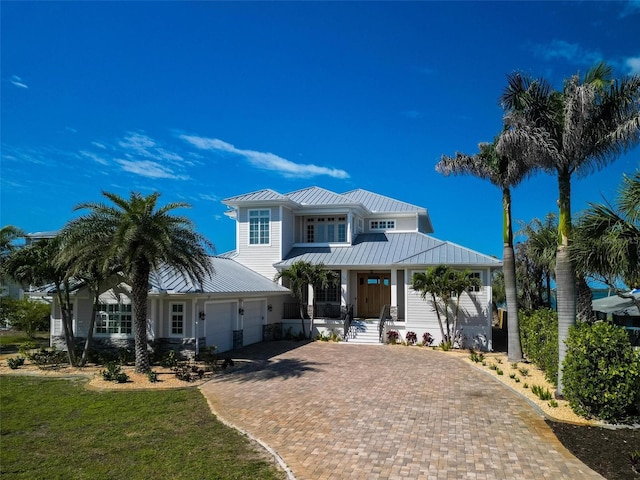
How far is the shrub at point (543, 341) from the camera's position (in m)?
12.2

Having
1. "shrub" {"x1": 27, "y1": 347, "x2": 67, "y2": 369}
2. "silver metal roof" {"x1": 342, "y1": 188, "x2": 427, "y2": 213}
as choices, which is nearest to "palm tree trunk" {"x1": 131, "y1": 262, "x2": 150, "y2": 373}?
"shrub" {"x1": 27, "y1": 347, "x2": 67, "y2": 369}

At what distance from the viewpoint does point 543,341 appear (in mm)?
14273

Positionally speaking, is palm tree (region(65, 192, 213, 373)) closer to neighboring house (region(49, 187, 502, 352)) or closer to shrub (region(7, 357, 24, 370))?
neighboring house (region(49, 187, 502, 352))

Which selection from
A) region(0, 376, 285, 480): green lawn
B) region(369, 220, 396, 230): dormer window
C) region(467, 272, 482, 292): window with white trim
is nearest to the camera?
region(0, 376, 285, 480): green lawn

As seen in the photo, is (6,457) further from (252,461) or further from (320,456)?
(320,456)

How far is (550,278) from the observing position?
78.0 ft

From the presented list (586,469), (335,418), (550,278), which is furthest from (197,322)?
(550,278)

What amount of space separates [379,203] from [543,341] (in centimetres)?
1631

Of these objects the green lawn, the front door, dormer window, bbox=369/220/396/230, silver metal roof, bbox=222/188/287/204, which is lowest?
the green lawn

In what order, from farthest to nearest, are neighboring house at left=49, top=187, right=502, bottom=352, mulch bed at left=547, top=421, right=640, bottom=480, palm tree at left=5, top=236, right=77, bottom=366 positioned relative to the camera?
neighboring house at left=49, top=187, right=502, bottom=352 → palm tree at left=5, top=236, right=77, bottom=366 → mulch bed at left=547, top=421, right=640, bottom=480

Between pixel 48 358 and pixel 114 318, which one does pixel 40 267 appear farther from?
pixel 48 358

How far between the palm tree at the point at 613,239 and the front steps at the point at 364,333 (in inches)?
513

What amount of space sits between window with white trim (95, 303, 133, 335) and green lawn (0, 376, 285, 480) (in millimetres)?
5367

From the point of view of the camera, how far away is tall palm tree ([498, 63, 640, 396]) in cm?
1046
